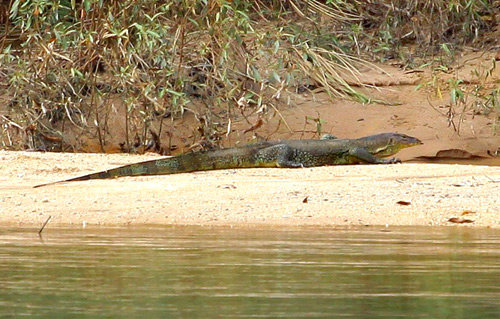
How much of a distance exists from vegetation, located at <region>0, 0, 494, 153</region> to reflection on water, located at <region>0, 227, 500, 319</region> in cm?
588

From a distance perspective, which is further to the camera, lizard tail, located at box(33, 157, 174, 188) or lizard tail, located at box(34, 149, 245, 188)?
lizard tail, located at box(34, 149, 245, 188)

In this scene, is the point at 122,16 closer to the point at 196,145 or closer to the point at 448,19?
the point at 196,145

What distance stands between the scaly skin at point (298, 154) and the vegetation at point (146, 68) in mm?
1225

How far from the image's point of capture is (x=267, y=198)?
7.79 metres

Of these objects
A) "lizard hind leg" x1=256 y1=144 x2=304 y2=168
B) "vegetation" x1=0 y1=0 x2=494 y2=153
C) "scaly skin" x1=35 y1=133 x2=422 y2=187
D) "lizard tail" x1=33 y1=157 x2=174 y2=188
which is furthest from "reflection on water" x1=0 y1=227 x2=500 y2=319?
"vegetation" x1=0 y1=0 x2=494 y2=153

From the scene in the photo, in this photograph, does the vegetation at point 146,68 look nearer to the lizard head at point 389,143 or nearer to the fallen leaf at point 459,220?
the lizard head at point 389,143

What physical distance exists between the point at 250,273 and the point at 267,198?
11.0ft

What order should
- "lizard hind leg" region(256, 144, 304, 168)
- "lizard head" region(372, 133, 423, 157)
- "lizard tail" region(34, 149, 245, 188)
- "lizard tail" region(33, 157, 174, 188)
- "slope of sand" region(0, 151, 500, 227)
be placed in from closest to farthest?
"slope of sand" region(0, 151, 500, 227) < "lizard tail" region(33, 157, 174, 188) < "lizard tail" region(34, 149, 245, 188) < "lizard hind leg" region(256, 144, 304, 168) < "lizard head" region(372, 133, 423, 157)

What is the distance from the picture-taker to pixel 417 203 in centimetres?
750

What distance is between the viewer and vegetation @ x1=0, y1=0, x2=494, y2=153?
1226 cm

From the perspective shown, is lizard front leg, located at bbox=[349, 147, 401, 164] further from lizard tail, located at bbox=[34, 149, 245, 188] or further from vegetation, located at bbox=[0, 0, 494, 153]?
vegetation, located at bbox=[0, 0, 494, 153]

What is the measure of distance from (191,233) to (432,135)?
7.16 metres

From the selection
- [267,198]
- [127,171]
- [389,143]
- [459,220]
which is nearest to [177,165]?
[127,171]

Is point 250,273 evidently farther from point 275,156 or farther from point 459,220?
point 275,156
